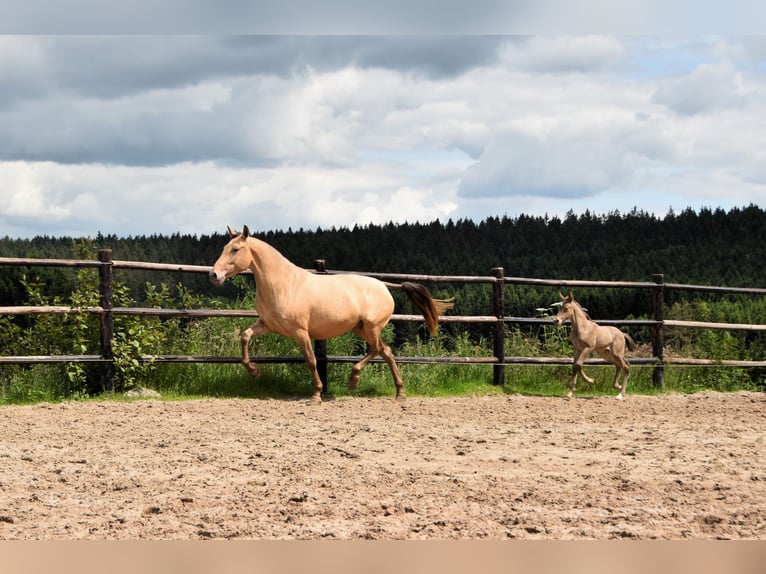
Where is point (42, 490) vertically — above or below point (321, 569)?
below

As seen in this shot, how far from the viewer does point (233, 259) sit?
9477 mm

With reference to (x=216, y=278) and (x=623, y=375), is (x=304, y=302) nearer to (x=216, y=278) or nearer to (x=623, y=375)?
(x=216, y=278)

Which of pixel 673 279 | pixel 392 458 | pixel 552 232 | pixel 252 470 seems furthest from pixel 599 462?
pixel 552 232

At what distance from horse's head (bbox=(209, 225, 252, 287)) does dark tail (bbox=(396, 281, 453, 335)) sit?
1938 millimetres

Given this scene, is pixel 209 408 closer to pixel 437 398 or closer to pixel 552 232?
pixel 437 398

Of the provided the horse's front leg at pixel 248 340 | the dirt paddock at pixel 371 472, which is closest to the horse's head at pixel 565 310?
the dirt paddock at pixel 371 472

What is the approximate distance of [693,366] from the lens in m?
13.0

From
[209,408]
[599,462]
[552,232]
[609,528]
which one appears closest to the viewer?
[609,528]

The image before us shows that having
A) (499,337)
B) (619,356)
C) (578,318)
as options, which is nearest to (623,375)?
(619,356)

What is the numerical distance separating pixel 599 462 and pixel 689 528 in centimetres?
188

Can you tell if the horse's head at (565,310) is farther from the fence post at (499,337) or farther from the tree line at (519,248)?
the tree line at (519,248)

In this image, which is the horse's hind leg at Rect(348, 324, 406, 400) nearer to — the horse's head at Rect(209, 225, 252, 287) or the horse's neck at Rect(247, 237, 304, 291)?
the horse's neck at Rect(247, 237, 304, 291)

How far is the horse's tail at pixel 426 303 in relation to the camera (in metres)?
10.7

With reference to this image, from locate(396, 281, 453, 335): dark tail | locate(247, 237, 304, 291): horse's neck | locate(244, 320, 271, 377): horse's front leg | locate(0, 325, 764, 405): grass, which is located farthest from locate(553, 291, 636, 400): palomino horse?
locate(244, 320, 271, 377): horse's front leg
